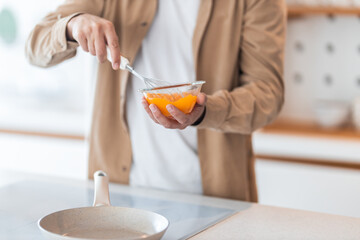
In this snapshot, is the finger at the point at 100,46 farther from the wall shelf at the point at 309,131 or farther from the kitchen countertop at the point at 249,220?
the wall shelf at the point at 309,131

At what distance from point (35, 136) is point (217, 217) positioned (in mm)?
2562

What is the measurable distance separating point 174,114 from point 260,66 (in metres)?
0.55

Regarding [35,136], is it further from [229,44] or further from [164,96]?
[164,96]

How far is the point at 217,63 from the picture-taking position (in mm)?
1669

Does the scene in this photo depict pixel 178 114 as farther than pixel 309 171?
No

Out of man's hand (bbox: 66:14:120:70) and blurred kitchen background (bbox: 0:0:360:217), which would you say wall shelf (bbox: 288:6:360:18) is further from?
man's hand (bbox: 66:14:120:70)

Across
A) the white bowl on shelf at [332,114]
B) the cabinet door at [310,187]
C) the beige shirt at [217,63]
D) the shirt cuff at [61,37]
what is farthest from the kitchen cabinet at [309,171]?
the shirt cuff at [61,37]

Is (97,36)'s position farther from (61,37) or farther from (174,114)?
(174,114)

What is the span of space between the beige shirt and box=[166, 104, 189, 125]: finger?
13.8 inches

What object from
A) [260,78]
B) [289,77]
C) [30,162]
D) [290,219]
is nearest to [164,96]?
[290,219]

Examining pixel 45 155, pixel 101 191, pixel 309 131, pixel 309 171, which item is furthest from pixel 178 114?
pixel 45 155

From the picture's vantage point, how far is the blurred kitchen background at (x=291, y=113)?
2826 millimetres

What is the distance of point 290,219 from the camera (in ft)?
4.25

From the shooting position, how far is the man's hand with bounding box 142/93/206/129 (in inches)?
46.6
